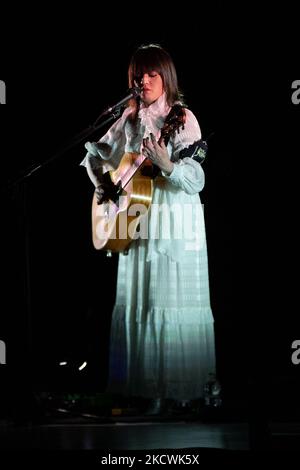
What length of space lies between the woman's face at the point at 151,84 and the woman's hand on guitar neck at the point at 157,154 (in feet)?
1.01

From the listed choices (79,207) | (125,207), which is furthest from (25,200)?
(79,207)

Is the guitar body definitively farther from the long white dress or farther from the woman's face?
the woman's face

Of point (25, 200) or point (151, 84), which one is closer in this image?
point (151, 84)

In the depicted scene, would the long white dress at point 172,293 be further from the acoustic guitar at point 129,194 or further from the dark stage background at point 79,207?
the dark stage background at point 79,207

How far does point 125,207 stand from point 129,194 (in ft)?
0.19

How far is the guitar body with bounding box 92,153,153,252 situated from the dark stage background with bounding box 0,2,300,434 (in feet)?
0.82

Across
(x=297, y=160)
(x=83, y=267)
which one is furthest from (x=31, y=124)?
(x=297, y=160)

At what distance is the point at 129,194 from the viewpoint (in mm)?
2729

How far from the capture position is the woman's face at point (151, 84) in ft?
8.95

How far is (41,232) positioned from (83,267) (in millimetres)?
291

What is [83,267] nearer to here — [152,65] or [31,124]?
[31,124]

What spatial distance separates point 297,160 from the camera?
10.8 feet

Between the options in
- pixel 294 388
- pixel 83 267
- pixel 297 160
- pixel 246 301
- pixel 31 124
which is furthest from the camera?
pixel 83 267

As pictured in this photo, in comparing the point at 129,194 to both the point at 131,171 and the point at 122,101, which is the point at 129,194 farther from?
the point at 122,101
